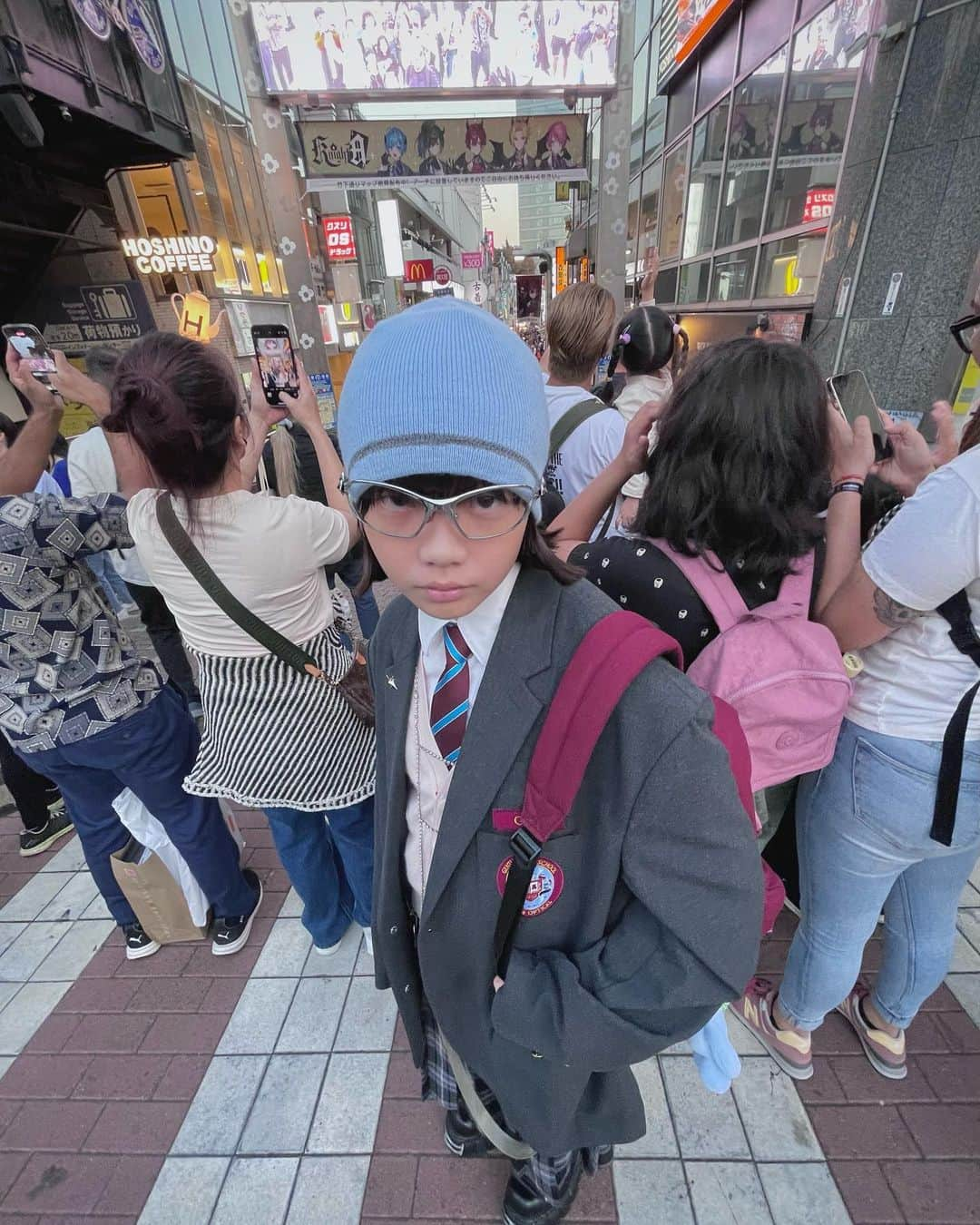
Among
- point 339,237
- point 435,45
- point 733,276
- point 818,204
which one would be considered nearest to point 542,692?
point 435,45

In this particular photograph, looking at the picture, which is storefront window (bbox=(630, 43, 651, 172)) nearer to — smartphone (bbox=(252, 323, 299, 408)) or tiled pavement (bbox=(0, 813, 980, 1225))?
smartphone (bbox=(252, 323, 299, 408))

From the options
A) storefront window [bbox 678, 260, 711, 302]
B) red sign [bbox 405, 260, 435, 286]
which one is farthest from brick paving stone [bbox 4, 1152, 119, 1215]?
red sign [bbox 405, 260, 435, 286]

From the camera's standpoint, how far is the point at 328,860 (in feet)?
7.48

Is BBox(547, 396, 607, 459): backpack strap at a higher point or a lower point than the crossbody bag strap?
higher

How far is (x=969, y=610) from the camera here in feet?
3.98

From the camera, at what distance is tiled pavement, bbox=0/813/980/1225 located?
1659mm

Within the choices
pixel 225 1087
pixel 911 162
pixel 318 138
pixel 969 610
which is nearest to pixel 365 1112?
pixel 225 1087

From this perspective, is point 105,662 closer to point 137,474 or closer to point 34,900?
point 137,474

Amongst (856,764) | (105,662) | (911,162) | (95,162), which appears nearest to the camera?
(856,764)

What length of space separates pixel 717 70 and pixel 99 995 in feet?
48.7

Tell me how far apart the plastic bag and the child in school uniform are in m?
1.66

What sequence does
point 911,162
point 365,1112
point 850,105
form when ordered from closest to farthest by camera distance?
point 365,1112 → point 911,162 → point 850,105

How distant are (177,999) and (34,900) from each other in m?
1.13

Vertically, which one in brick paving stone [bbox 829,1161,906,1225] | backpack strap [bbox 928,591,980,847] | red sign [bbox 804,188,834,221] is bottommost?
brick paving stone [bbox 829,1161,906,1225]
